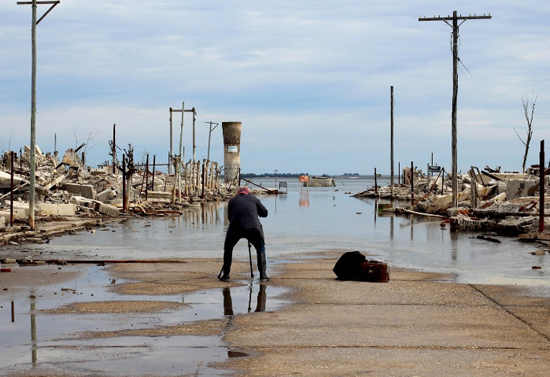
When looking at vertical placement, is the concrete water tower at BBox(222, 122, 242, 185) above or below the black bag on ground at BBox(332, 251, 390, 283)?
above

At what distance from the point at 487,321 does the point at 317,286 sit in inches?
144

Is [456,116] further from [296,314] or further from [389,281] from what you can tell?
[296,314]

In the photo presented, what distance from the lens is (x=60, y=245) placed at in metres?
20.6

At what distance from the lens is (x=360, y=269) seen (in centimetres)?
1320

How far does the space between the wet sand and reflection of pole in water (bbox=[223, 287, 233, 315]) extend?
0.76ft

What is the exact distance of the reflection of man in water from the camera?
1295 cm

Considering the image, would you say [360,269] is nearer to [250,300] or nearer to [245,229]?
[245,229]

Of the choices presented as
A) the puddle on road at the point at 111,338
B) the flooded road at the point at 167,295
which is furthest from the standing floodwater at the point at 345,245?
the puddle on road at the point at 111,338

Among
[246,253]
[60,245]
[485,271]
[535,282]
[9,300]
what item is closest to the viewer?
[9,300]

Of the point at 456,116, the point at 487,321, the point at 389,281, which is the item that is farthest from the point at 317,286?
the point at 456,116

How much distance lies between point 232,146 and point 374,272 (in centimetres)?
8459

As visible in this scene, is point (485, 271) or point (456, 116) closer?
point (485, 271)

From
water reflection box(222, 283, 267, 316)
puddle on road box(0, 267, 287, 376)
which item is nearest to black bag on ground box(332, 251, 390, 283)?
water reflection box(222, 283, 267, 316)

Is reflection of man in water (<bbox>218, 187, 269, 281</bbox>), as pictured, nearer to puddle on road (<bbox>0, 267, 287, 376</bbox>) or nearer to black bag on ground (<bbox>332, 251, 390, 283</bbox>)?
puddle on road (<bbox>0, 267, 287, 376</bbox>)
